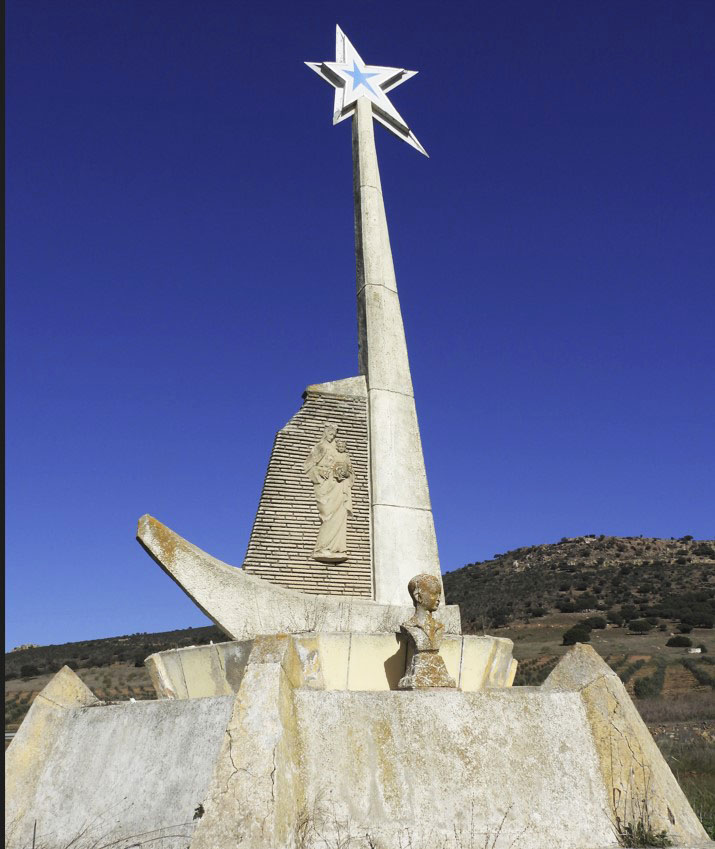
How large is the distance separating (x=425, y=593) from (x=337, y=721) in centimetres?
171

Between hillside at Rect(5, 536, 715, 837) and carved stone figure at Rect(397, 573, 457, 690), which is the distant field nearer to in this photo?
hillside at Rect(5, 536, 715, 837)

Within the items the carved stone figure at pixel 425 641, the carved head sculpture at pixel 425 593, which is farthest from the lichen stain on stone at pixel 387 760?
the carved head sculpture at pixel 425 593

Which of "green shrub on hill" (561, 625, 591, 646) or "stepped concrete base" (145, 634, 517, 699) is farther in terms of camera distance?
"green shrub on hill" (561, 625, 591, 646)

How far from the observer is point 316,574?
29.7 feet

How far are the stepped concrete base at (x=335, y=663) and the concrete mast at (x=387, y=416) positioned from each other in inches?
49.4

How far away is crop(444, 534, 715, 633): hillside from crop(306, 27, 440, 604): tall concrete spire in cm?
2562

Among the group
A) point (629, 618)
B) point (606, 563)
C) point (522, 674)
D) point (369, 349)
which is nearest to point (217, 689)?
point (369, 349)

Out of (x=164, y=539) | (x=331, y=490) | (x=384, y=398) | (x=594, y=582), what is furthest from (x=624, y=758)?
(x=594, y=582)

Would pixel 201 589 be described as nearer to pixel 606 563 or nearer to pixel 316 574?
pixel 316 574

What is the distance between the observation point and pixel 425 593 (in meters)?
7.51

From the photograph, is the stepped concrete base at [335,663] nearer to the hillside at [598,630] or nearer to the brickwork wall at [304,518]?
the brickwork wall at [304,518]

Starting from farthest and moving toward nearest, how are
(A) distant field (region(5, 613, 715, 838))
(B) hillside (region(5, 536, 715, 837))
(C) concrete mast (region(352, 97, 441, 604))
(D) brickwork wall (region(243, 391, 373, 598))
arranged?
(B) hillside (region(5, 536, 715, 837))
(A) distant field (region(5, 613, 715, 838))
(C) concrete mast (region(352, 97, 441, 604))
(D) brickwork wall (region(243, 391, 373, 598))

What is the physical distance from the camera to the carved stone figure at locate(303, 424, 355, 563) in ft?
30.2

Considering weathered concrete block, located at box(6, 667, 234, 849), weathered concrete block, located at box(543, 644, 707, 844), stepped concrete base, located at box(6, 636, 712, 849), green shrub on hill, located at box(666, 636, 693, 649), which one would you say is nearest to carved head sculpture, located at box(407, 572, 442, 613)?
stepped concrete base, located at box(6, 636, 712, 849)
